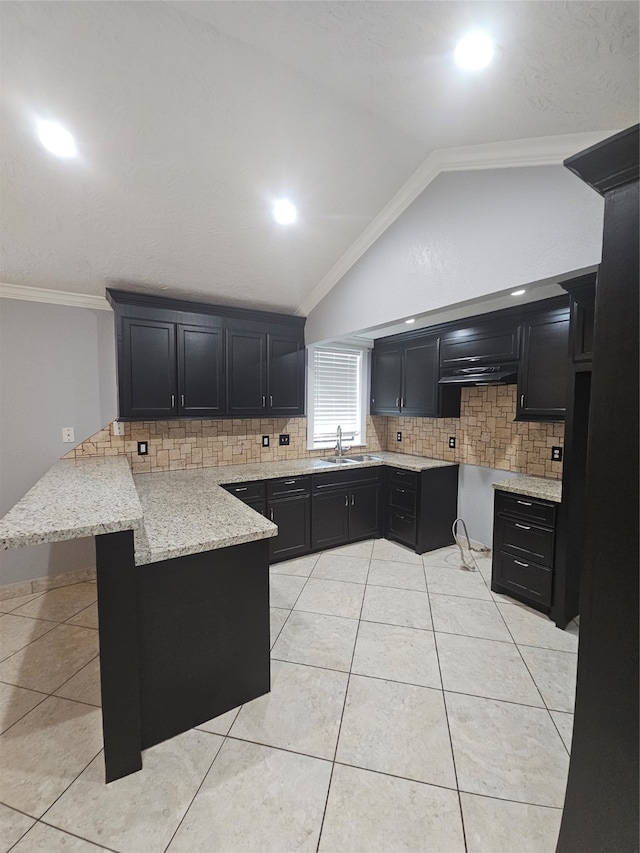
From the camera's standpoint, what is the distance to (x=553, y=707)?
5.72 ft

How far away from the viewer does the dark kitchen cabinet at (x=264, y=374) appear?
319 centimetres

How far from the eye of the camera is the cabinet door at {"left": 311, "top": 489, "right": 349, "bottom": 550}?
3473 mm

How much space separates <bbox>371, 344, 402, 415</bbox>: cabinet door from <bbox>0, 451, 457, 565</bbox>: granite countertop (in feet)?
7.12

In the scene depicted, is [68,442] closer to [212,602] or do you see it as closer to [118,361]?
[118,361]

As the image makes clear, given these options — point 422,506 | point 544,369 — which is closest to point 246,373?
point 422,506

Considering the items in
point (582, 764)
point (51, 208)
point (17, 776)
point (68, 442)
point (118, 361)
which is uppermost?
point (51, 208)

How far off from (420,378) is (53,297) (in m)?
3.39

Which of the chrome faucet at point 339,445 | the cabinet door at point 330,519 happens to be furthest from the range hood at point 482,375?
the cabinet door at point 330,519

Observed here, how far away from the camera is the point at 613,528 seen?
855mm

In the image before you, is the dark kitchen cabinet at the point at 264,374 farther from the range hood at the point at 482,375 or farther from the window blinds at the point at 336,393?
the range hood at the point at 482,375

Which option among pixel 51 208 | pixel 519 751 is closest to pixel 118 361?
pixel 51 208

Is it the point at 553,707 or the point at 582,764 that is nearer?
the point at 582,764

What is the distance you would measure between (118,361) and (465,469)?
3.45 meters

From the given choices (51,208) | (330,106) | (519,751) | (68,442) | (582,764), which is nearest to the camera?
(582,764)
